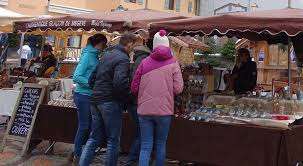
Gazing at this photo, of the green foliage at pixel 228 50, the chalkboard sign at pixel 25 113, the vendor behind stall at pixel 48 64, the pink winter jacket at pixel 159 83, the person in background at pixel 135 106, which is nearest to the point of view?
the pink winter jacket at pixel 159 83

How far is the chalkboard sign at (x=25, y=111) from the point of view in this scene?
754cm

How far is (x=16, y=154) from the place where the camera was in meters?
7.55

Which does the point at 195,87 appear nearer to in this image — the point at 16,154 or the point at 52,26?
the point at 52,26

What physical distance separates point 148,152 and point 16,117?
10.1 feet

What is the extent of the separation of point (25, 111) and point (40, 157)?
0.79 metres

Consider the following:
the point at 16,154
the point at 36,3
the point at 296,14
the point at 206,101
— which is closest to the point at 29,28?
the point at 16,154

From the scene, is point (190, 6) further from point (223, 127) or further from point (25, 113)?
point (223, 127)

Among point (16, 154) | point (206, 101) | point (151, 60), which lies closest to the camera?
point (151, 60)

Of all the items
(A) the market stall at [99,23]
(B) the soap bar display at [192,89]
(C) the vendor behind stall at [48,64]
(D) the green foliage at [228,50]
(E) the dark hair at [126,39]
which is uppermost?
(D) the green foliage at [228,50]

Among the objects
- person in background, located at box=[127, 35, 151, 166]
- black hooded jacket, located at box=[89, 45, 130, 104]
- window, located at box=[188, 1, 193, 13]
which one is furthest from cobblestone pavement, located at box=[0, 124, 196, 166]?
window, located at box=[188, 1, 193, 13]

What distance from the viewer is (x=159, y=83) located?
17.3 feet

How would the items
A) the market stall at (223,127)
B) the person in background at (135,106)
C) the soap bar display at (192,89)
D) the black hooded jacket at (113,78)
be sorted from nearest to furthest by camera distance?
the black hooded jacket at (113,78) < the market stall at (223,127) < the person in background at (135,106) < the soap bar display at (192,89)

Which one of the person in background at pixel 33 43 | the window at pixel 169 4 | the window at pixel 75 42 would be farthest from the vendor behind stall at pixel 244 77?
the window at pixel 169 4

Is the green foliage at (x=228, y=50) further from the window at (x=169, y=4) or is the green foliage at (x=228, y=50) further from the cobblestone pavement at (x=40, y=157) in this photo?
the cobblestone pavement at (x=40, y=157)
